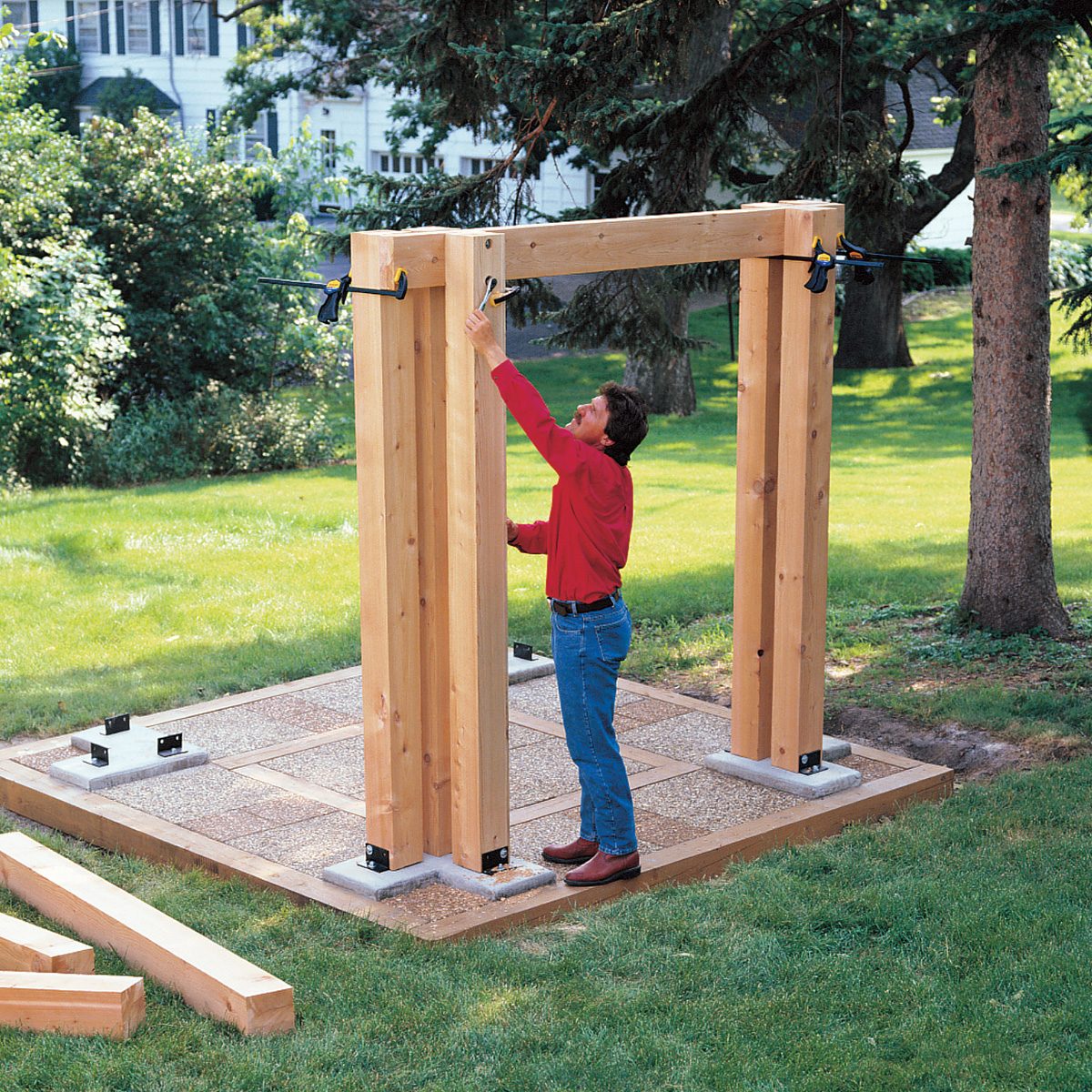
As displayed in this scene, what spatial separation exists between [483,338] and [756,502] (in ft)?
6.74

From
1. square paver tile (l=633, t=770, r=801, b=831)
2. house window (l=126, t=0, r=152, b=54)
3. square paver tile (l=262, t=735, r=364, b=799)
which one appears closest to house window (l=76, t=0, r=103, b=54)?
house window (l=126, t=0, r=152, b=54)

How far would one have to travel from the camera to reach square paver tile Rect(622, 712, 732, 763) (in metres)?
7.30

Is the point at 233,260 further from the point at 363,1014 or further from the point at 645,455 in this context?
the point at 363,1014

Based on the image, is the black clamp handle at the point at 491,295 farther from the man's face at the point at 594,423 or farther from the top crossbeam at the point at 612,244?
the man's face at the point at 594,423

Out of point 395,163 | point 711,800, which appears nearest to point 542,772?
point 711,800

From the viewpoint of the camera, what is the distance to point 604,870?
560 cm

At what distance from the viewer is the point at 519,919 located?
17.5ft

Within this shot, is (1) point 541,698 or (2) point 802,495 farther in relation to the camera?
(1) point 541,698

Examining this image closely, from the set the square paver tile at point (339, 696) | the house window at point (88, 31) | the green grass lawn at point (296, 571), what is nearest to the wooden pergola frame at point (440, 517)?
the square paver tile at point (339, 696)

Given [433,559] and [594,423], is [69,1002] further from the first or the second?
[594,423]

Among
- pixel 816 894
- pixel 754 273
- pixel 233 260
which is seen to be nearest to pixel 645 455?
pixel 233 260

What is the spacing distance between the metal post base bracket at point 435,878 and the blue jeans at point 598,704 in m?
0.31

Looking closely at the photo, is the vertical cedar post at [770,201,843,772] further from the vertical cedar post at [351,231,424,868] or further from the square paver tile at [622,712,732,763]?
the vertical cedar post at [351,231,424,868]

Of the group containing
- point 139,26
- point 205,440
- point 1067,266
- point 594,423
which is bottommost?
point 205,440
